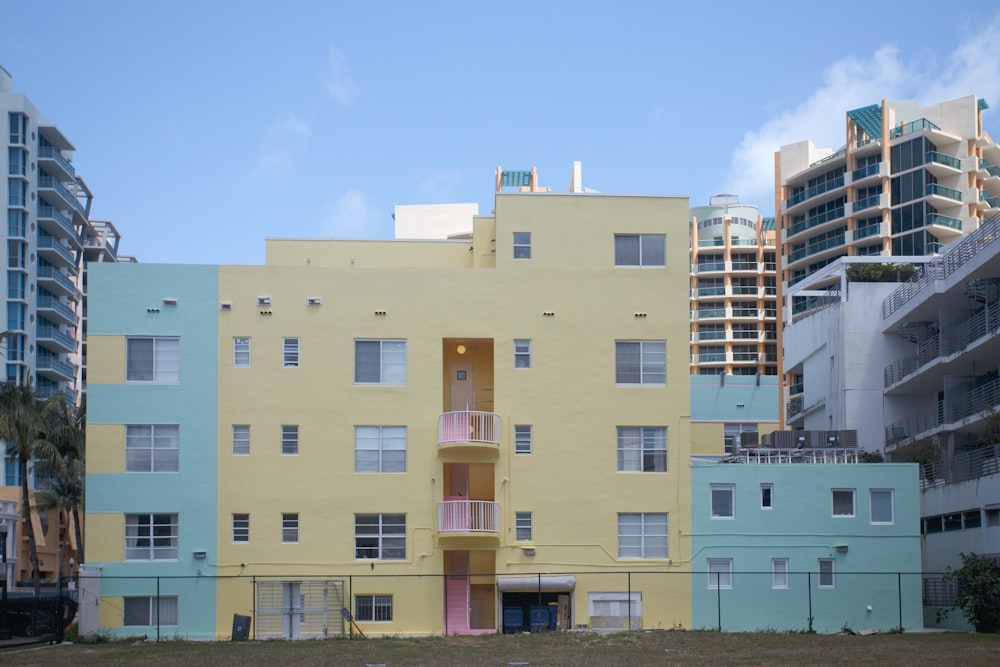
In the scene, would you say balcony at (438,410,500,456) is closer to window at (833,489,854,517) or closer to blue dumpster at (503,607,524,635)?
blue dumpster at (503,607,524,635)

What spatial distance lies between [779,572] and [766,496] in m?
2.64

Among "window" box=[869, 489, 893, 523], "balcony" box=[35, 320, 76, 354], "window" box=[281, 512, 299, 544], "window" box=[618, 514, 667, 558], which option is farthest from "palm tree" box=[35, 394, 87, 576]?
"window" box=[869, 489, 893, 523]

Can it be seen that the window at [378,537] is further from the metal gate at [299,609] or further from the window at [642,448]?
the window at [642,448]

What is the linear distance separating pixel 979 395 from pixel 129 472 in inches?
1302

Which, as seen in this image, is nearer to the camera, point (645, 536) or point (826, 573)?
point (826, 573)

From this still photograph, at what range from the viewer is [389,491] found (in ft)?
147

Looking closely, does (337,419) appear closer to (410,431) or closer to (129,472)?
(410,431)

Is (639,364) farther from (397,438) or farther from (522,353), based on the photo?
(397,438)

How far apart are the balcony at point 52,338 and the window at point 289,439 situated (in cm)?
6616

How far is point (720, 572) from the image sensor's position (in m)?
44.2

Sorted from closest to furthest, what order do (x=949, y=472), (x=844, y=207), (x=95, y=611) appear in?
(x=95, y=611)
(x=949, y=472)
(x=844, y=207)

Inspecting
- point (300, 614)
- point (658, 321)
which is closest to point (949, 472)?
point (658, 321)

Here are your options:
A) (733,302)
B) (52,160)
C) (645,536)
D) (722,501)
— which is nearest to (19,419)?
(645,536)

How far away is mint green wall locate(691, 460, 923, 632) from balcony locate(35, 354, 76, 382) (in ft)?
238
